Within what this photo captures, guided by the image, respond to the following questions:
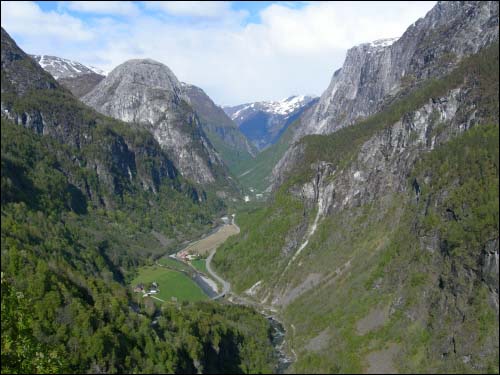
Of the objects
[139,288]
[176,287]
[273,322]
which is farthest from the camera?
[176,287]

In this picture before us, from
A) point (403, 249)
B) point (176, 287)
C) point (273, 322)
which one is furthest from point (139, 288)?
point (403, 249)

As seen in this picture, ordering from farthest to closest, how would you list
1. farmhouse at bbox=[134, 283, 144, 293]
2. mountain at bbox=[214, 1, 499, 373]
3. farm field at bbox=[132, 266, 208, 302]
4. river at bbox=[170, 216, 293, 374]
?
farmhouse at bbox=[134, 283, 144, 293], farm field at bbox=[132, 266, 208, 302], river at bbox=[170, 216, 293, 374], mountain at bbox=[214, 1, 499, 373]

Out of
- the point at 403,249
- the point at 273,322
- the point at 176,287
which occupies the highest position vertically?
the point at 176,287

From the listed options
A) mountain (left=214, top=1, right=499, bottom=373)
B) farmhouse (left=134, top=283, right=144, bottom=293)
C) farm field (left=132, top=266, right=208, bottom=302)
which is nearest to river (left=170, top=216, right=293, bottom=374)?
mountain (left=214, top=1, right=499, bottom=373)

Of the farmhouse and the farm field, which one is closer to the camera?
the farm field

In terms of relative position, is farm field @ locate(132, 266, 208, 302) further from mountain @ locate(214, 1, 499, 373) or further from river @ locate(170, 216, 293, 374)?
mountain @ locate(214, 1, 499, 373)

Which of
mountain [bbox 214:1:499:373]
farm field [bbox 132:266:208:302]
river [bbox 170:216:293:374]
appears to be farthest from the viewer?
farm field [bbox 132:266:208:302]

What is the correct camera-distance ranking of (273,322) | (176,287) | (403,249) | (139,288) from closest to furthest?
1. (403,249)
2. (273,322)
3. (139,288)
4. (176,287)

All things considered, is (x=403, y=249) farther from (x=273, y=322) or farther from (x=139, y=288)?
(x=139, y=288)

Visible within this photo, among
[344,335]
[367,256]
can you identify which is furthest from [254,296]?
[344,335]

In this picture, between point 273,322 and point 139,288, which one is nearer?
point 273,322
